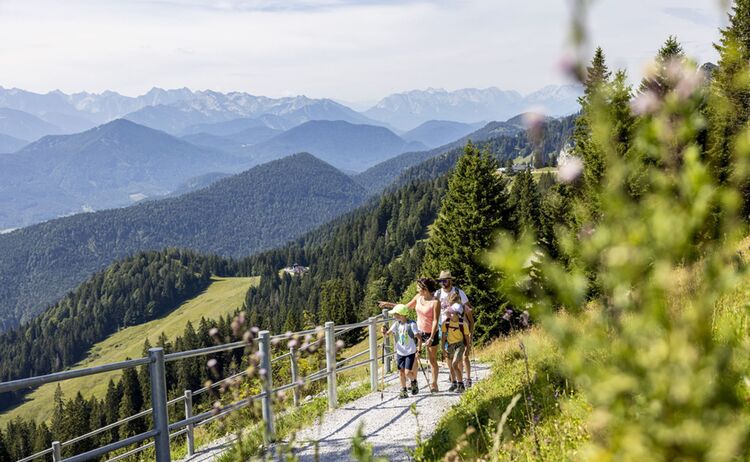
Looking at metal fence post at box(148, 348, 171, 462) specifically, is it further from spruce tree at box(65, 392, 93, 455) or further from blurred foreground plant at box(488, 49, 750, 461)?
spruce tree at box(65, 392, 93, 455)

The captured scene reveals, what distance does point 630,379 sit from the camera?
0.91m

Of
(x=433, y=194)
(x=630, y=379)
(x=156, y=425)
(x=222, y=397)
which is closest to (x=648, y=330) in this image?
(x=630, y=379)

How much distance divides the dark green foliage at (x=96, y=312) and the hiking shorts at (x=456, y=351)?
175866 mm

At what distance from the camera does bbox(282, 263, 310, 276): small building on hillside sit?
16669 cm


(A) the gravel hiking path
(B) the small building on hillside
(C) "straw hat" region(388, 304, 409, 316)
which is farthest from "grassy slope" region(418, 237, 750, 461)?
(B) the small building on hillside

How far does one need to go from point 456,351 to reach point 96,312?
19175 cm

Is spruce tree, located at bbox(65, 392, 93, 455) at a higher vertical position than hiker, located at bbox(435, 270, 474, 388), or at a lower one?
lower

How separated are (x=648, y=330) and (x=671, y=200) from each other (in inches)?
8.6

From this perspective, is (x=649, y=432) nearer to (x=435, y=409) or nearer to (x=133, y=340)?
(x=435, y=409)

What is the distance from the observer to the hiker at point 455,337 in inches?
384

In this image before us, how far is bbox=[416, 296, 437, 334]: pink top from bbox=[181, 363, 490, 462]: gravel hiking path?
3.93ft

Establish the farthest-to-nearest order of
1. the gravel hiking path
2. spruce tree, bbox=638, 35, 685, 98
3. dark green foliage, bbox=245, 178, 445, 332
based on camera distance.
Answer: dark green foliage, bbox=245, 178, 445, 332 → the gravel hiking path → spruce tree, bbox=638, 35, 685, 98

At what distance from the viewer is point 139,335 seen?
6718 inches

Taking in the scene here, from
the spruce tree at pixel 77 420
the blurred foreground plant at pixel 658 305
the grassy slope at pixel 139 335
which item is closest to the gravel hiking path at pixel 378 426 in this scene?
the blurred foreground plant at pixel 658 305
